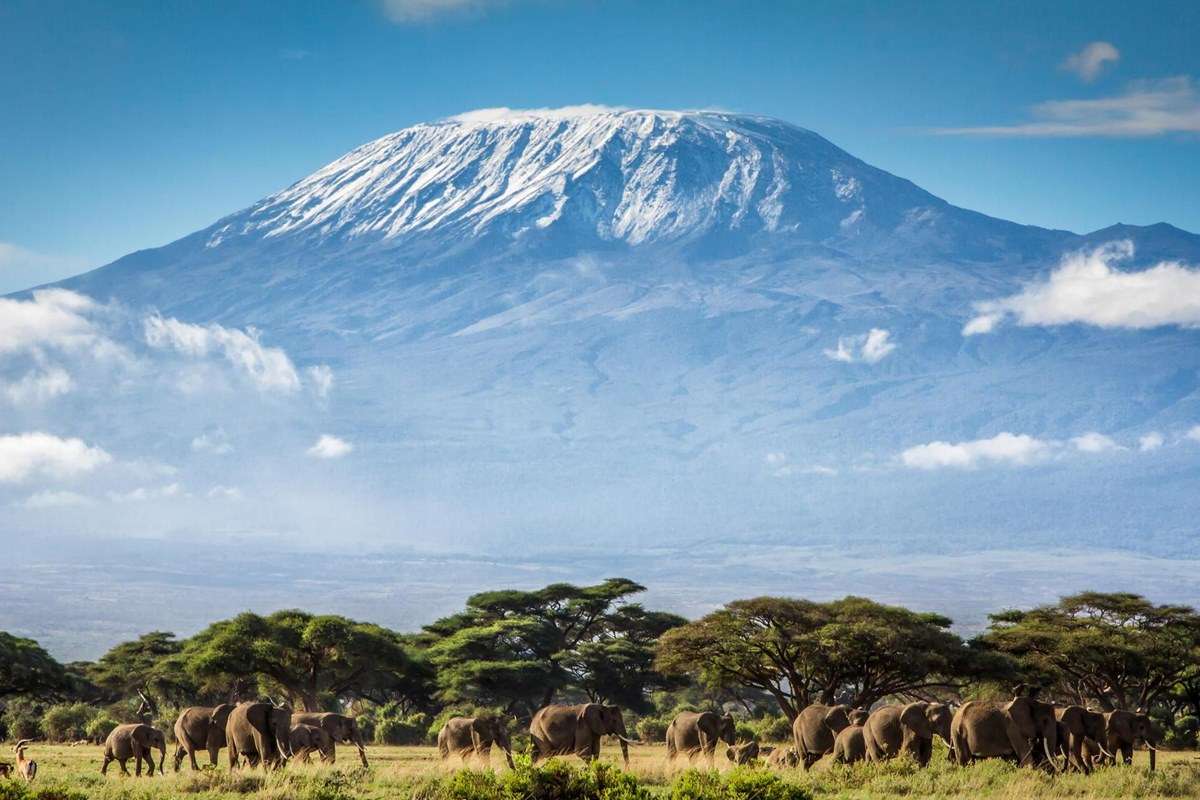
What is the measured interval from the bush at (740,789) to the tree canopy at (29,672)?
1540 inches

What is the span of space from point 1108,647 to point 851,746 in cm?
1995

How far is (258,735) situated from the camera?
2723 cm

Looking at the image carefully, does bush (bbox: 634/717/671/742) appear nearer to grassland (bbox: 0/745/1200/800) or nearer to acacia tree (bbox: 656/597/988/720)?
acacia tree (bbox: 656/597/988/720)

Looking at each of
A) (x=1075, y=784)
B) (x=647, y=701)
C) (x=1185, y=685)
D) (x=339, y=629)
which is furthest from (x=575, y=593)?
(x=1075, y=784)

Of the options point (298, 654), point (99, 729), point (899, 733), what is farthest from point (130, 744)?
point (298, 654)

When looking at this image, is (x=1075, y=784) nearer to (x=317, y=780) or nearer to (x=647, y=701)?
(x=317, y=780)

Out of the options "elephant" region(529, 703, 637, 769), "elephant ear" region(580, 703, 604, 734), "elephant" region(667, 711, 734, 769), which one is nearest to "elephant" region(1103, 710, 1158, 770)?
"elephant" region(667, 711, 734, 769)

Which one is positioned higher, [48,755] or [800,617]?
[800,617]

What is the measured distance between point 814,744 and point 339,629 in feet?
77.1

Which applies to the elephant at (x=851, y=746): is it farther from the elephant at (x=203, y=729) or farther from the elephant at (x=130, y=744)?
the elephant at (x=130, y=744)

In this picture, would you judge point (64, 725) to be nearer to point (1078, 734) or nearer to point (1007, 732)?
point (1007, 732)

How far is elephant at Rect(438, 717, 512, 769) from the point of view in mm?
30078

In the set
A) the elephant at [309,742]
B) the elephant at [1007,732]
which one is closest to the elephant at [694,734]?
the elephant at [1007,732]

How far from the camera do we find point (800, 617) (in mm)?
44938
